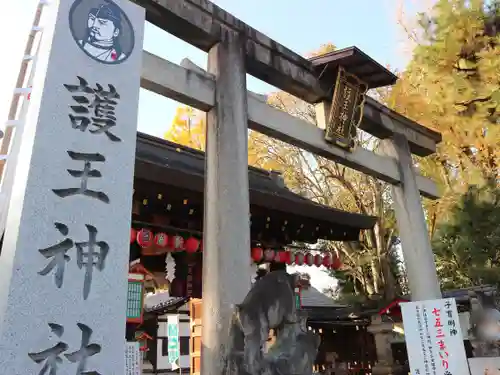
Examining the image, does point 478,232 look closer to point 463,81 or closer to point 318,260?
point 463,81

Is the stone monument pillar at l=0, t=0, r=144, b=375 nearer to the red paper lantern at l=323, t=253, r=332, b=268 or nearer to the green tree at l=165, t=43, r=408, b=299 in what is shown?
the red paper lantern at l=323, t=253, r=332, b=268

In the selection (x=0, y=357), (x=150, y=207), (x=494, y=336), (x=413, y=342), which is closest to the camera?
(x=0, y=357)

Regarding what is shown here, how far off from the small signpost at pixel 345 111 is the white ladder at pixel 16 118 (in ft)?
14.5

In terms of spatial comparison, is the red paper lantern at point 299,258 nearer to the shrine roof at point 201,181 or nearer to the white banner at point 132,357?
the shrine roof at point 201,181

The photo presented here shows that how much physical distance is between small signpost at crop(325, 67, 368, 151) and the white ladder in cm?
441

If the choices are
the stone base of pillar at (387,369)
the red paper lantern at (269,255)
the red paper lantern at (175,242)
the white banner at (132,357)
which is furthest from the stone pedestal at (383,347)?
the white banner at (132,357)

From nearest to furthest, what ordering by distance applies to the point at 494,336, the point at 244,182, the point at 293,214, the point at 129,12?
the point at 129,12, the point at 244,182, the point at 293,214, the point at 494,336

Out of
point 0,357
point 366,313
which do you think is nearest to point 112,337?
point 0,357

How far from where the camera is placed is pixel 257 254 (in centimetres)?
780

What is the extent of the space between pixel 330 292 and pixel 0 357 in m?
18.7

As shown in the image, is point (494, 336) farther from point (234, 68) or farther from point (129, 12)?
point (129, 12)

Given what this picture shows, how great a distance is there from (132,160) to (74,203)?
0.57 meters

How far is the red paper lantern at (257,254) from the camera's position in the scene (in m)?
7.77

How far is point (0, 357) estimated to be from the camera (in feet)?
6.94
